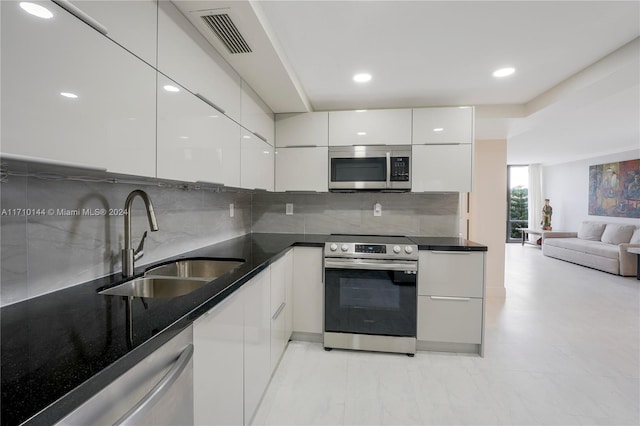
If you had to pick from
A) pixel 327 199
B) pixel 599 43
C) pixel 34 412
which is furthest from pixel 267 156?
pixel 599 43

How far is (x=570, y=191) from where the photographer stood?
291 inches

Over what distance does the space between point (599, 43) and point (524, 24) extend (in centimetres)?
65

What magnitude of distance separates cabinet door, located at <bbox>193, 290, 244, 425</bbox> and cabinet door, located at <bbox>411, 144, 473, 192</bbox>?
2032 mm

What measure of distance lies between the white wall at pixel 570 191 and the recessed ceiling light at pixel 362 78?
7.05 metres

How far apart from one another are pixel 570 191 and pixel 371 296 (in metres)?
8.03

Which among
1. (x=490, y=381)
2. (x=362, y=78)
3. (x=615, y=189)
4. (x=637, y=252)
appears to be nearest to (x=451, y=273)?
(x=490, y=381)

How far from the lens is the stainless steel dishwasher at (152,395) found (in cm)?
61

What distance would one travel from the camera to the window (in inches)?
341

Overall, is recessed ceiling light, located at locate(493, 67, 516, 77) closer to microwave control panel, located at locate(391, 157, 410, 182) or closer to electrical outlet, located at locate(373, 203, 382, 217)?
microwave control panel, located at locate(391, 157, 410, 182)

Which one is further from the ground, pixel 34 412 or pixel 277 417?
pixel 34 412

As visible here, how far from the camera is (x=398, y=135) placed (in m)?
2.71

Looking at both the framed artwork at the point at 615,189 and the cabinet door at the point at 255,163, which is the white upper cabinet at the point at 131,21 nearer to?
the cabinet door at the point at 255,163

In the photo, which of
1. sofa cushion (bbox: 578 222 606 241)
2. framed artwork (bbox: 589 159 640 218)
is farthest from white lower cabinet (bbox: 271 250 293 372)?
framed artwork (bbox: 589 159 640 218)

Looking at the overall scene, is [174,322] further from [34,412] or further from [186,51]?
[186,51]
